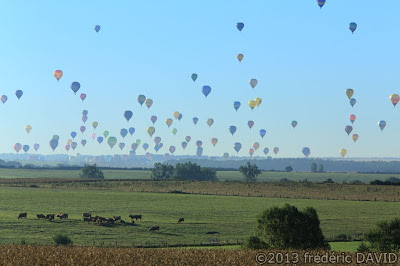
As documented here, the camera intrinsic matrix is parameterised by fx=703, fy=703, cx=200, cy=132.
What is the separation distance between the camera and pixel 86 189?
455 ft

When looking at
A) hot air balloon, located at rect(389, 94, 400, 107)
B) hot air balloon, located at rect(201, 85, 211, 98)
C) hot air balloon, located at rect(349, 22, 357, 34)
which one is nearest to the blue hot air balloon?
hot air balloon, located at rect(201, 85, 211, 98)

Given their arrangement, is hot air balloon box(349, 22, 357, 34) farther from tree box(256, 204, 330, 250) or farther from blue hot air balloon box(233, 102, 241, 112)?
tree box(256, 204, 330, 250)

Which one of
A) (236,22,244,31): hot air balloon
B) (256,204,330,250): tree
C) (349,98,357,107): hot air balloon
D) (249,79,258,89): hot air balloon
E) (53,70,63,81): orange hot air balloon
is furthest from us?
(349,98,357,107): hot air balloon

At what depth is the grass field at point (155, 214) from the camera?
70.8 metres

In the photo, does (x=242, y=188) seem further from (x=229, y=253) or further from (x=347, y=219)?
(x=229, y=253)

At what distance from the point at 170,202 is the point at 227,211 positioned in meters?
16.0

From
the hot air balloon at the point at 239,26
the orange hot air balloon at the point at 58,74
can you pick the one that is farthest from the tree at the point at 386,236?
the orange hot air balloon at the point at 58,74

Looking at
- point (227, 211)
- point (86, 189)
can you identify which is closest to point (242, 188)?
point (86, 189)

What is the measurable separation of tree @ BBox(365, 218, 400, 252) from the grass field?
1602cm

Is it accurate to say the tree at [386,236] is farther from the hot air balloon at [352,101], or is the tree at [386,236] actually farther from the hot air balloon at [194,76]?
the hot air balloon at [352,101]

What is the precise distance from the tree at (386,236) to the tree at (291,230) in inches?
155

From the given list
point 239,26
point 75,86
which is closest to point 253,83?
point 239,26

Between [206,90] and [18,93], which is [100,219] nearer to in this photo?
[206,90]

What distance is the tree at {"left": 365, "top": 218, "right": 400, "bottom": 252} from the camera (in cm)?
5538
